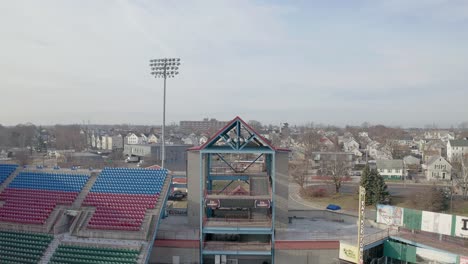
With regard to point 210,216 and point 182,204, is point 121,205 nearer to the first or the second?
point 210,216

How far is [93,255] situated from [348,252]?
15938mm

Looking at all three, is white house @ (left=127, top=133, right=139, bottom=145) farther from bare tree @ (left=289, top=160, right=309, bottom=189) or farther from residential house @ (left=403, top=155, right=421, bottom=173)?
residential house @ (left=403, top=155, right=421, bottom=173)

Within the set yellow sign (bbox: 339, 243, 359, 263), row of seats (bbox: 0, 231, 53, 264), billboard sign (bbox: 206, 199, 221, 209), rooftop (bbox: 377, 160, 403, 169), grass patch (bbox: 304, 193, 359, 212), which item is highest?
billboard sign (bbox: 206, 199, 221, 209)

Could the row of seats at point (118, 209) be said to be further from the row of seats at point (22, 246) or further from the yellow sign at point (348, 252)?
the yellow sign at point (348, 252)

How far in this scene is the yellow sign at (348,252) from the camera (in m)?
22.1

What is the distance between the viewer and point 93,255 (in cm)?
2316

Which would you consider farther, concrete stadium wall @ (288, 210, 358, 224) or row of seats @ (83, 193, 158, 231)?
concrete stadium wall @ (288, 210, 358, 224)

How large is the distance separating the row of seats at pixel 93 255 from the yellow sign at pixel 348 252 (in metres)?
12.7

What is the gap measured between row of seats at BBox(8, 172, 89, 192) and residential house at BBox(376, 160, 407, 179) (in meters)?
50.0

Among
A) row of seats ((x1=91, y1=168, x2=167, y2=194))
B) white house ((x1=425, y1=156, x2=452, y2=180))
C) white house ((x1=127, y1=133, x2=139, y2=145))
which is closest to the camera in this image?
row of seats ((x1=91, y1=168, x2=167, y2=194))

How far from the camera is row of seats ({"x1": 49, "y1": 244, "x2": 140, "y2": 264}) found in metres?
22.6

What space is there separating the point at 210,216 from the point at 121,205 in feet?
21.4

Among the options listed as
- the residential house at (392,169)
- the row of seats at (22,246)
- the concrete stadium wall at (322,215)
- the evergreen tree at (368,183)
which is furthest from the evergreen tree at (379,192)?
the row of seats at (22,246)

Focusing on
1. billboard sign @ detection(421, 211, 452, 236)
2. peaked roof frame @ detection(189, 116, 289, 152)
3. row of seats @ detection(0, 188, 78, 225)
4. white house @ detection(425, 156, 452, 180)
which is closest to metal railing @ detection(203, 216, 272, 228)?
peaked roof frame @ detection(189, 116, 289, 152)
